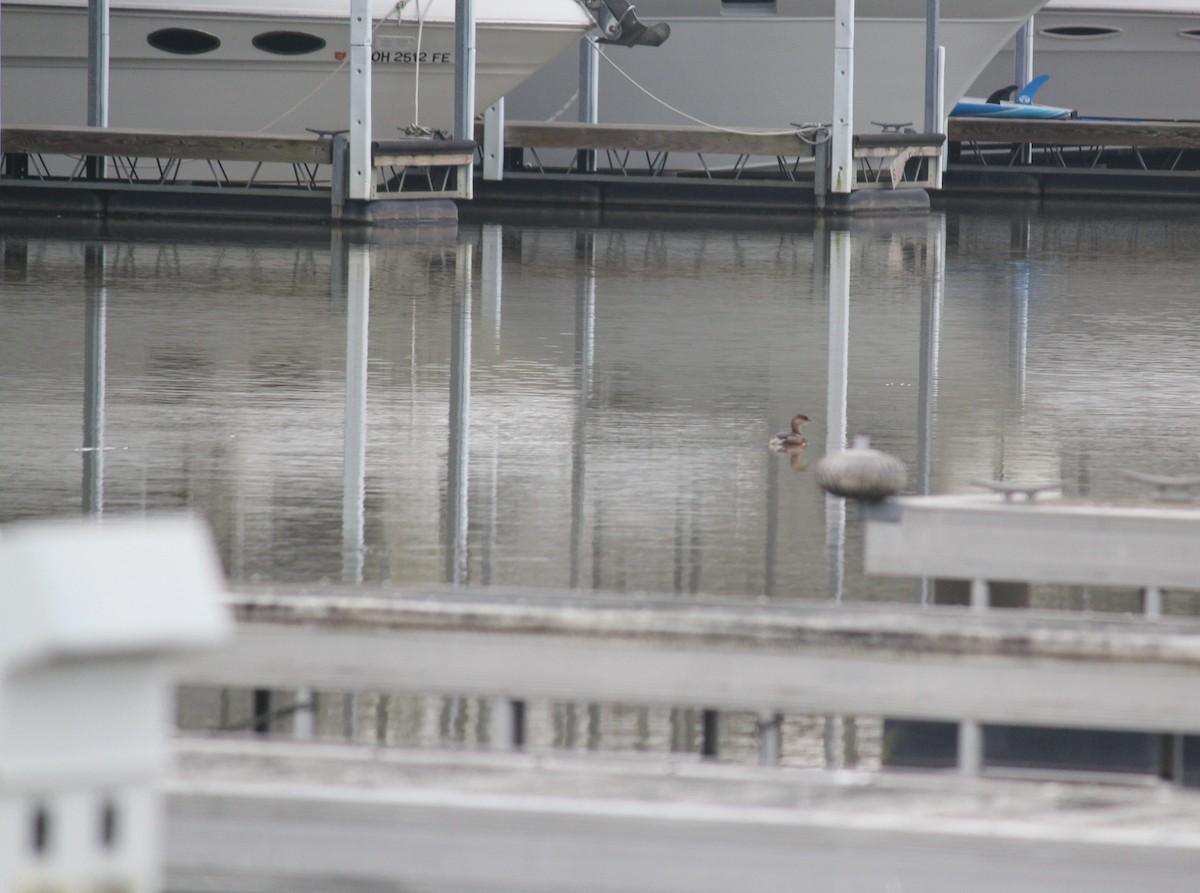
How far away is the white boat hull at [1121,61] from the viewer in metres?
36.1

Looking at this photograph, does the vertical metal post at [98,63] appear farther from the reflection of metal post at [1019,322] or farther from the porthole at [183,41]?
the reflection of metal post at [1019,322]

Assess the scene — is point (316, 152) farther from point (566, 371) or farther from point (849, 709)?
point (849, 709)

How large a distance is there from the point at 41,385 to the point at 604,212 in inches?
682

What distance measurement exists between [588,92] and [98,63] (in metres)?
7.74

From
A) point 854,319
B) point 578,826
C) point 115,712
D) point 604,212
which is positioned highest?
point 604,212

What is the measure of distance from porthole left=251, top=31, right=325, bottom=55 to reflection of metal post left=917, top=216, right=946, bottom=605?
9189 mm

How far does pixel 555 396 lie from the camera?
39.9 feet

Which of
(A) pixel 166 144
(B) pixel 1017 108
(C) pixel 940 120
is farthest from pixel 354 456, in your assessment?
(B) pixel 1017 108

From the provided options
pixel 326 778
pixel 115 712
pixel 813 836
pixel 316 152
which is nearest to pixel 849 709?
pixel 813 836

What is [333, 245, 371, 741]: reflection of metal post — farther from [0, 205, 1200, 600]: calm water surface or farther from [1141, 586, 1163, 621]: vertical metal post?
[1141, 586, 1163, 621]: vertical metal post

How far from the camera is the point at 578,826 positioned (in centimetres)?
391

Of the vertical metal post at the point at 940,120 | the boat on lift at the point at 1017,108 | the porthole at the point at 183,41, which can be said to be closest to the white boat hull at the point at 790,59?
the boat on lift at the point at 1017,108

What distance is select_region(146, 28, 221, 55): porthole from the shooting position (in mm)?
28438

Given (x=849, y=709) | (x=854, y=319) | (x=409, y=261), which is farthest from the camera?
(x=409, y=261)
